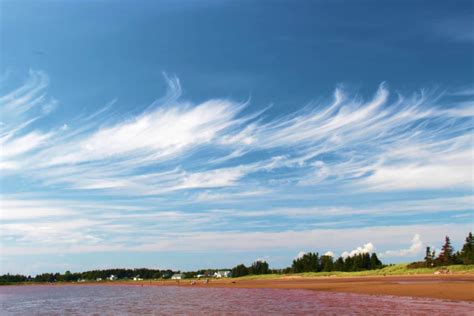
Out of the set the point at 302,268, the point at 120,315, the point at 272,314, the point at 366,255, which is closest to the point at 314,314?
the point at 272,314

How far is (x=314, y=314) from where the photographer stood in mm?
38406

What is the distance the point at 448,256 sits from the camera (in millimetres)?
142250

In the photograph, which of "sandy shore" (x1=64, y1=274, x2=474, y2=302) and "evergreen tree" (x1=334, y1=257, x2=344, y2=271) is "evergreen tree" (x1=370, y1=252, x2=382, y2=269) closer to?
"evergreen tree" (x1=334, y1=257, x2=344, y2=271)

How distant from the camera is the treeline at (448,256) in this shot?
435 ft

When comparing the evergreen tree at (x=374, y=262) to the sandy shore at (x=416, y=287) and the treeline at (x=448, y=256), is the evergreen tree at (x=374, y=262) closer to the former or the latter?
the treeline at (x=448, y=256)

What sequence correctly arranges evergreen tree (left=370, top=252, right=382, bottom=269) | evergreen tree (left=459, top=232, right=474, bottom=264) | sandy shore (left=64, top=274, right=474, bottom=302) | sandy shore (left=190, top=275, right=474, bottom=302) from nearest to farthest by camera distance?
1. sandy shore (left=190, top=275, right=474, bottom=302)
2. sandy shore (left=64, top=274, right=474, bottom=302)
3. evergreen tree (left=459, top=232, right=474, bottom=264)
4. evergreen tree (left=370, top=252, right=382, bottom=269)

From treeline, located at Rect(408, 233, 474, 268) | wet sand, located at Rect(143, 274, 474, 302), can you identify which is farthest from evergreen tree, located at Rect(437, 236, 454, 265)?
wet sand, located at Rect(143, 274, 474, 302)

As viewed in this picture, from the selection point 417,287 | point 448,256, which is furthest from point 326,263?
point 417,287

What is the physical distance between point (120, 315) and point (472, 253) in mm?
115687

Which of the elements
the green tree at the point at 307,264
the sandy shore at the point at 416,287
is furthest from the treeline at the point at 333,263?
the sandy shore at the point at 416,287

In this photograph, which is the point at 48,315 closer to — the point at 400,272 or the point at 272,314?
the point at 272,314

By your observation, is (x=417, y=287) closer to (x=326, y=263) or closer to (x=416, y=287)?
(x=416, y=287)

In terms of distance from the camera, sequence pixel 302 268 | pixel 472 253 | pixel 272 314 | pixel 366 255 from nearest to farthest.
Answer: pixel 272 314 < pixel 472 253 < pixel 366 255 < pixel 302 268

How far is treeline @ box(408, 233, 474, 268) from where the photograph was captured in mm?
132500
